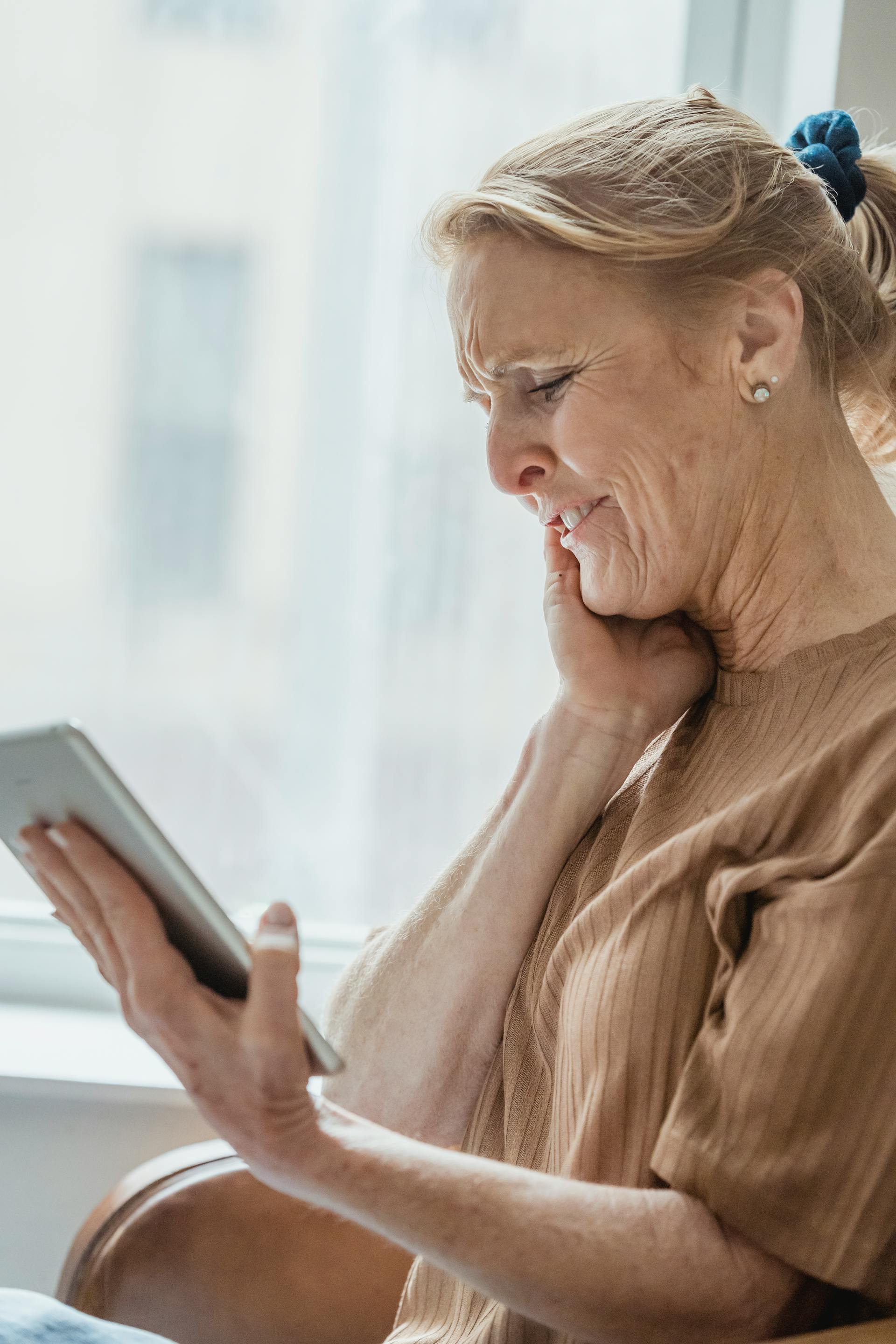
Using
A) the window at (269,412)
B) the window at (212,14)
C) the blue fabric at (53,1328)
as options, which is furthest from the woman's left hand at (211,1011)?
the window at (212,14)

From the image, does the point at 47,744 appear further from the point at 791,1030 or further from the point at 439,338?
the point at 439,338

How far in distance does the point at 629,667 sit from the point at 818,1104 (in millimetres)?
536

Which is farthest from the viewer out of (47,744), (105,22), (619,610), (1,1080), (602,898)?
(105,22)

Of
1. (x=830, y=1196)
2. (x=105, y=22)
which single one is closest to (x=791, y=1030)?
(x=830, y=1196)

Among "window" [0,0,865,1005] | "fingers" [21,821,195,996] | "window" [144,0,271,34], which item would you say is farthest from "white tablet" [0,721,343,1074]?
"window" [144,0,271,34]

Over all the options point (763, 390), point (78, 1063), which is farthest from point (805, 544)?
point (78, 1063)

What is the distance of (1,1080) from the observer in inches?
61.6

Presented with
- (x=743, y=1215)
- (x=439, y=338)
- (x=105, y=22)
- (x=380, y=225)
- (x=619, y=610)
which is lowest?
(x=743, y=1215)

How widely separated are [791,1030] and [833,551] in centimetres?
45

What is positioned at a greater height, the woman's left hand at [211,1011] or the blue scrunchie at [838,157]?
A: the blue scrunchie at [838,157]

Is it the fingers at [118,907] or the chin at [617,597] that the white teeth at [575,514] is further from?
the fingers at [118,907]

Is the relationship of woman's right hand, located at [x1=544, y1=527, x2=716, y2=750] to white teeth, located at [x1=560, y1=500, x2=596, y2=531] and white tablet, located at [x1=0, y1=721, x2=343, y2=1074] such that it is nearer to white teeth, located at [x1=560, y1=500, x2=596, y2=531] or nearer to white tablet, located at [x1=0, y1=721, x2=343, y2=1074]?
white teeth, located at [x1=560, y1=500, x2=596, y2=531]

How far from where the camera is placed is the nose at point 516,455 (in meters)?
1.17

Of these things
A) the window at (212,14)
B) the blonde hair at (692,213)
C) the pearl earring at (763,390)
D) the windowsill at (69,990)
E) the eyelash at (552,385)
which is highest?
the window at (212,14)
